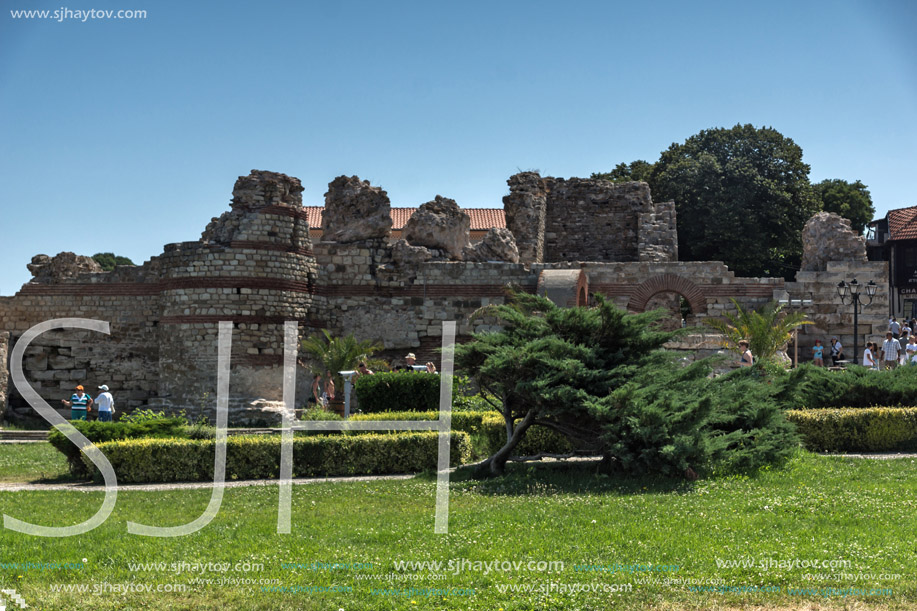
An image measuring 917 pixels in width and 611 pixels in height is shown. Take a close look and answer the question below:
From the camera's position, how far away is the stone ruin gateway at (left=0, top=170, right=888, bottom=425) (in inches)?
806

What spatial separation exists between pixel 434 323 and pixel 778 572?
1537 cm

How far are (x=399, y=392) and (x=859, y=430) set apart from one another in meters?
7.20

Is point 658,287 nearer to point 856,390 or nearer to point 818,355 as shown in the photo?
point 818,355

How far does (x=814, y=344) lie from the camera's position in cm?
2206

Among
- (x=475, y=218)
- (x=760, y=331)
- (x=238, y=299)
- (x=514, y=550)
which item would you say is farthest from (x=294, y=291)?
(x=475, y=218)

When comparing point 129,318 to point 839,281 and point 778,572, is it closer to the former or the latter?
point 839,281

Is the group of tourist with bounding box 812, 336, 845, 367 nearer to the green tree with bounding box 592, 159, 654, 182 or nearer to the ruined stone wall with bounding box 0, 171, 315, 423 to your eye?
the ruined stone wall with bounding box 0, 171, 315, 423

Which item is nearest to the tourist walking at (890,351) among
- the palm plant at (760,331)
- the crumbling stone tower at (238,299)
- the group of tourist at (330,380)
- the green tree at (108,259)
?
the palm plant at (760,331)

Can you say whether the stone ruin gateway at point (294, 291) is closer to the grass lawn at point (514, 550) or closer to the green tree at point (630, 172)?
the grass lawn at point (514, 550)

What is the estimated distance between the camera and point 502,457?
37.2 feet

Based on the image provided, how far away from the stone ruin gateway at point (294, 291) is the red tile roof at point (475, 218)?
19006 millimetres

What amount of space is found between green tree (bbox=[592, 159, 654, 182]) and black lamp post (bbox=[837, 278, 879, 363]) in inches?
866

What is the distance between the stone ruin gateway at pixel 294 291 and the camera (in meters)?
20.5

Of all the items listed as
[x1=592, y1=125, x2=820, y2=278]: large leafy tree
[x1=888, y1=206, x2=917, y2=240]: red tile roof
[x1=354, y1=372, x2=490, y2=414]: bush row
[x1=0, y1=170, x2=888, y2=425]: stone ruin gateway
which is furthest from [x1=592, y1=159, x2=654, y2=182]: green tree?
[x1=354, y1=372, x2=490, y2=414]: bush row
